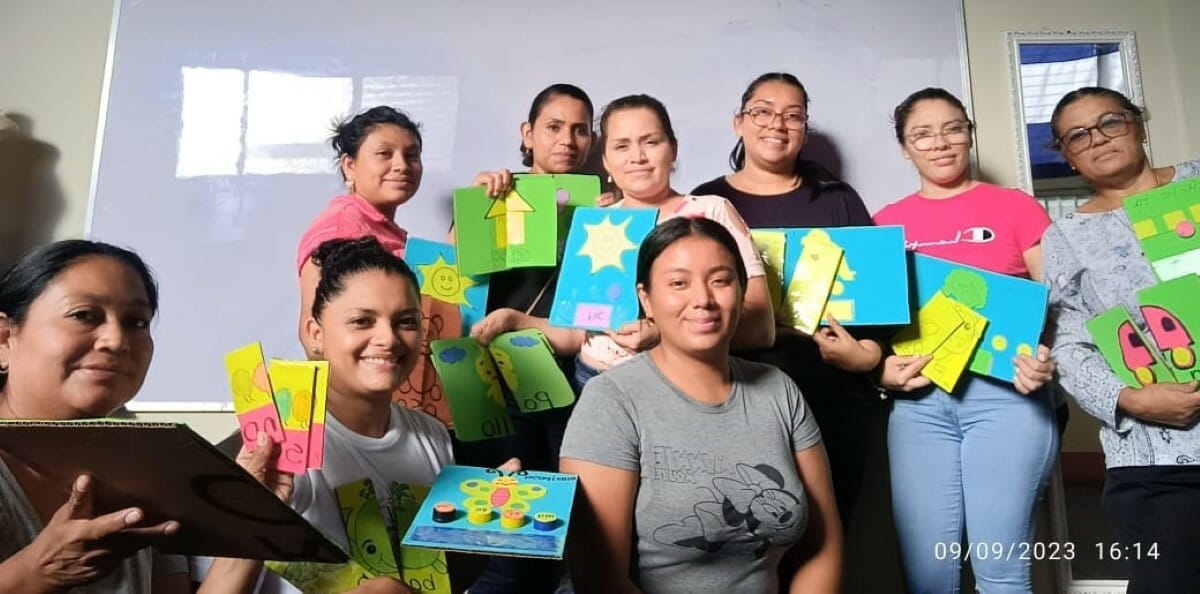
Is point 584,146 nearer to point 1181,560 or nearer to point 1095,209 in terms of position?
point 1095,209

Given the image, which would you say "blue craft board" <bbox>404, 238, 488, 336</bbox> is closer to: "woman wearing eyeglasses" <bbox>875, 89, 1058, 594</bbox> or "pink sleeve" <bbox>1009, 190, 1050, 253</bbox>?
"woman wearing eyeglasses" <bbox>875, 89, 1058, 594</bbox>

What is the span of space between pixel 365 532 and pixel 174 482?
1.08ft

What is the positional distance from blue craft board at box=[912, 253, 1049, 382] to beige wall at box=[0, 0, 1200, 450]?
0.80m

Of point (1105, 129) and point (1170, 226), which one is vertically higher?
point (1105, 129)

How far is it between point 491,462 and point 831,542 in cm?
88

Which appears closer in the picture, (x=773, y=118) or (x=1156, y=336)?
(x=1156, y=336)

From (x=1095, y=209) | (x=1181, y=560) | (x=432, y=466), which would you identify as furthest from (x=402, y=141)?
(x=1181, y=560)

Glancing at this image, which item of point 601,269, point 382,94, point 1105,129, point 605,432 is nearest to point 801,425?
point 605,432

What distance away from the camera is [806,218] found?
80.4 inches

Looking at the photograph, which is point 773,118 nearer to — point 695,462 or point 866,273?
point 866,273

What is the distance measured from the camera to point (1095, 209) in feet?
6.47

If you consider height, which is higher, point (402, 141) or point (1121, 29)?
point (1121, 29)

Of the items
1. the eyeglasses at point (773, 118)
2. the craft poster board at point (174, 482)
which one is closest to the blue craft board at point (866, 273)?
the eyeglasses at point (773, 118)
